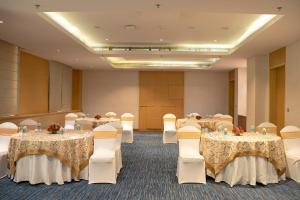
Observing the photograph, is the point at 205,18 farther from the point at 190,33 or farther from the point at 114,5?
the point at 114,5

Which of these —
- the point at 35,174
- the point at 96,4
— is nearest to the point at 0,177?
the point at 35,174

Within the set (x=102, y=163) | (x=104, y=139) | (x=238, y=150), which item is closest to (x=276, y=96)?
(x=238, y=150)

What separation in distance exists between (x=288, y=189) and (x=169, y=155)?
3.59 meters

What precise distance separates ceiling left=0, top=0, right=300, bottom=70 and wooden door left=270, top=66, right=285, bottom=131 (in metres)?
0.81

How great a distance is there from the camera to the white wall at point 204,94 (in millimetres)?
15672

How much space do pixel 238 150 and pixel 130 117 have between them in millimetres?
6086

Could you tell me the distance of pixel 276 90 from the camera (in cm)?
1001

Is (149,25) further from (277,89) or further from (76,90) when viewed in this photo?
(76,90)

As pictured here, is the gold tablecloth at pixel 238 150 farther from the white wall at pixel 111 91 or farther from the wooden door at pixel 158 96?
the white wall at pixel 111 91

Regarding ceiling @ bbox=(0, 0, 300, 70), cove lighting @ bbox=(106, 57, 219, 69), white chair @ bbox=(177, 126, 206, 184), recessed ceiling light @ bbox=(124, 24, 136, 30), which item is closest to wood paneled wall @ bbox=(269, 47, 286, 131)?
ceiling @ bbox=(0, 0, 300, 70)

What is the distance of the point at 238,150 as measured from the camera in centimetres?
545

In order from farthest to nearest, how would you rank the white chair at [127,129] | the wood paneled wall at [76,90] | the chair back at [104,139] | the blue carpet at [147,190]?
the wood paneled wall at [76,90]
the white chair at [127,129]
the chair back at [104,139]
the blue carpet at [147,190]

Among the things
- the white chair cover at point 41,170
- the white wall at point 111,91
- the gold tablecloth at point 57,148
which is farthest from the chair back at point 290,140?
the white wall at point 111,91

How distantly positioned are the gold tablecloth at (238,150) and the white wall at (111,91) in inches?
397
